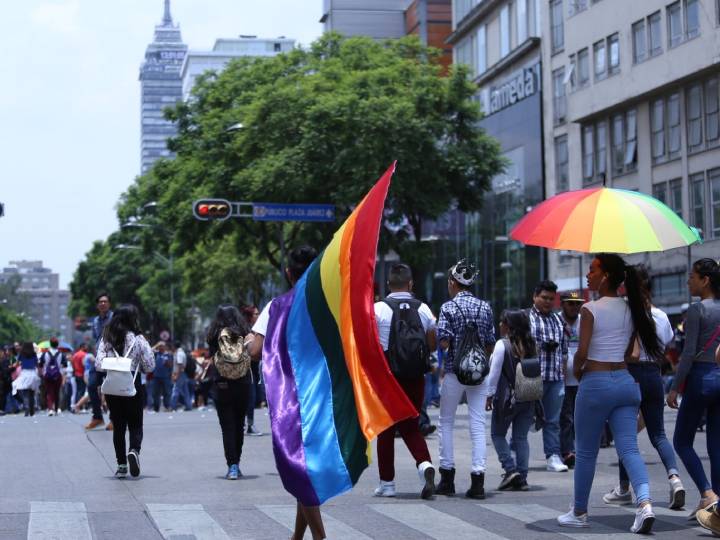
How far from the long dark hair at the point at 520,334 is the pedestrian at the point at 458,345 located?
43.9 inches

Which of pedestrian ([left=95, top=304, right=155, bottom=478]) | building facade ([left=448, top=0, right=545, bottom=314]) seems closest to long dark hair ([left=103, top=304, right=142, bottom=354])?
pedestrian ([left=95, top=304, right=155, bottom=478])

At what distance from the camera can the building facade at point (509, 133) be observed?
2165 inches

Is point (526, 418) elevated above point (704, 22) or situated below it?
below

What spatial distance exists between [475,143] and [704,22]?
8.06 metres

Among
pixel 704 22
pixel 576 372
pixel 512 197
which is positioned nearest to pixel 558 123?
pixel 512 197

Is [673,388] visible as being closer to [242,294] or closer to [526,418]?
[526,418]

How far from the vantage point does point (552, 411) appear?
13914 mm

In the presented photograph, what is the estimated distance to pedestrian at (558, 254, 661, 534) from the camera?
9.10 m

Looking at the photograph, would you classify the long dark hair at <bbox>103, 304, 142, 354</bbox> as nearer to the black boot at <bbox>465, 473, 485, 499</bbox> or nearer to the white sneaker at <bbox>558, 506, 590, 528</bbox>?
the black boot at <bbox>465, 473, 485, 499</bbox>

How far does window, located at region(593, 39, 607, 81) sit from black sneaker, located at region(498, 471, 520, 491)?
1523 inches

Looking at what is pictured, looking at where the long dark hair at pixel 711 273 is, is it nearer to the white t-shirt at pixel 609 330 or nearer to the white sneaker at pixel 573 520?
the white t-shirt at pixel 609 330

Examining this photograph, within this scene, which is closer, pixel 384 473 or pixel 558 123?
pixel 384 473

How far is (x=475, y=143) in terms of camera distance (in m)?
40.2

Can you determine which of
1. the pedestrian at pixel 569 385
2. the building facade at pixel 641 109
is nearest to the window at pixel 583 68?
the building facade at pixel 641 109
